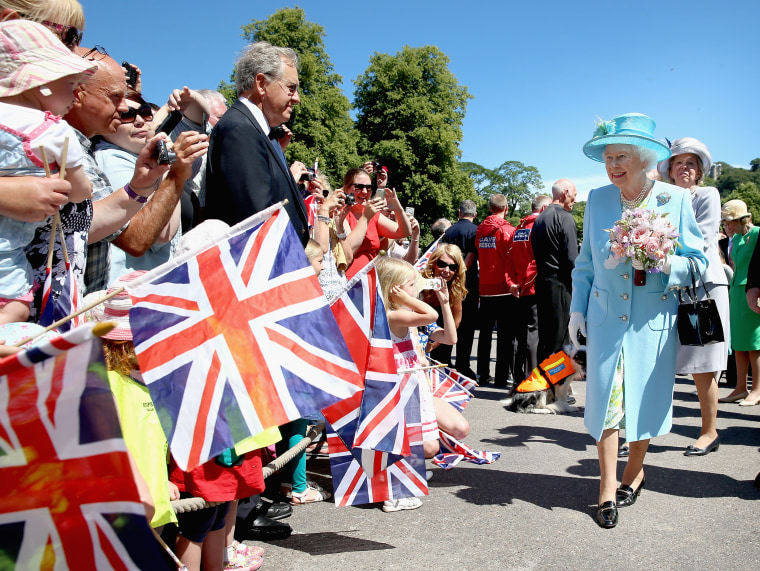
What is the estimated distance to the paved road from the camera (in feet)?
10.4

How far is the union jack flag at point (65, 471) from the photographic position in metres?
1.21

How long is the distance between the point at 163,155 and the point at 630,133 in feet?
8.80

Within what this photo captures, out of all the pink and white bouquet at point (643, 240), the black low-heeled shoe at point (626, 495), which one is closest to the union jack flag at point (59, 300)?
the pink and white bouquet at point (643, 240)

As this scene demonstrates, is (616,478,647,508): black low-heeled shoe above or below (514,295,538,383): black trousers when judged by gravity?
below

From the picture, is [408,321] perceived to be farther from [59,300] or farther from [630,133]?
[59,300]

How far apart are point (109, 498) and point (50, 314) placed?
970 mm

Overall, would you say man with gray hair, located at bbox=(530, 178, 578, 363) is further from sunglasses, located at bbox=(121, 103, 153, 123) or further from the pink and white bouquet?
sunglasses, located at bbox=(121, 103, 153, 123)

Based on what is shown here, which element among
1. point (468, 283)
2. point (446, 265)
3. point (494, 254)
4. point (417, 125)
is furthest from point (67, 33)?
point (417, 125)

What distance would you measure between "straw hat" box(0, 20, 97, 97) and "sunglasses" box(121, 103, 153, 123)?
91cm

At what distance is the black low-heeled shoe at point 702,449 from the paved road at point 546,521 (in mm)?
49

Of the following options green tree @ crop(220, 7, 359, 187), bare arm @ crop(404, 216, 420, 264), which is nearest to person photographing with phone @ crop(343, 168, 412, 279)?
bare arm @ crop(404, 216, 420, 264)

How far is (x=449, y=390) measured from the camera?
5051 millimetres

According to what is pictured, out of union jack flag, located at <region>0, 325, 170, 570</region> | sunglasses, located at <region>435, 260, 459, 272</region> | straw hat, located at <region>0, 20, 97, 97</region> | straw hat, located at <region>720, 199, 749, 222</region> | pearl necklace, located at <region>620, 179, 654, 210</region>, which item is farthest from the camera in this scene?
straw hat, located at <region>720, 199, 749, 222</region>

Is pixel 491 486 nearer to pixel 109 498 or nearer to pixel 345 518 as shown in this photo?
pixel 345 518
